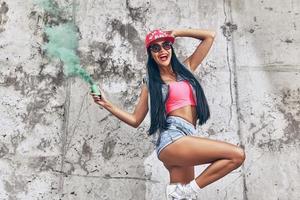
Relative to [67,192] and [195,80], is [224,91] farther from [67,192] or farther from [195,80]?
[67,192]

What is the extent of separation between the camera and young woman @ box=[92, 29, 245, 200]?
3.56 m

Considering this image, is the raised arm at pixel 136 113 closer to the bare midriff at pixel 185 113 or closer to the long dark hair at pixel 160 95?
the long dark hair at pixel 160 95

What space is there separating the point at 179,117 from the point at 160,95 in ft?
0.68

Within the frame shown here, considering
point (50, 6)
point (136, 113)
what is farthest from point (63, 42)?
point (136, 113)

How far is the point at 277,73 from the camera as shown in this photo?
492 cm

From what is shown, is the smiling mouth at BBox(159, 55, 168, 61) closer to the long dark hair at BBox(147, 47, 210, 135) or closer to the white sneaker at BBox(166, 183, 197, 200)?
the long dark hair at BBox(147, 47, 210, 135)

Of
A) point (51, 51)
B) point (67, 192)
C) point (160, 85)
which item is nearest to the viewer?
point (160, 85)

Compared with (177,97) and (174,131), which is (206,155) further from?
(177,97)

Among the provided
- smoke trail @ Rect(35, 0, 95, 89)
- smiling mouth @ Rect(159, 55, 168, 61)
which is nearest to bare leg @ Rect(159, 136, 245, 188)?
smiling mouth @ Rect(159, 55, 168, 61)

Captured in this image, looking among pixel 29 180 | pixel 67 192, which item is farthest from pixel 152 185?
pixel 29 180

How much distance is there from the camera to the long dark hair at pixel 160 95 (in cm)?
373

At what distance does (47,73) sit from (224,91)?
162 cm

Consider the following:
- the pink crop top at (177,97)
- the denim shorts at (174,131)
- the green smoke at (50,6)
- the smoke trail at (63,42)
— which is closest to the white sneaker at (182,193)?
the denim shorts at (174,131)

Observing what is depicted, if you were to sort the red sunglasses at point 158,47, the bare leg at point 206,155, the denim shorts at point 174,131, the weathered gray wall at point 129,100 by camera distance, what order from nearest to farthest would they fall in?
the bare leg at point 206,155 → the denim shorts at point 174,131 → the red sunglasses at point 158,47 → the weathered gray wall at point 129,100
